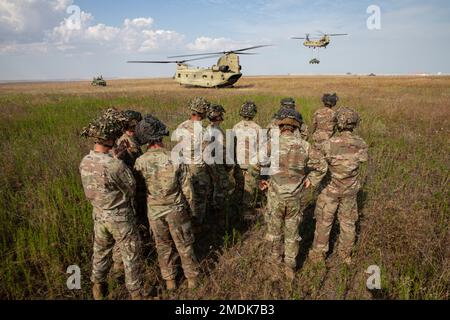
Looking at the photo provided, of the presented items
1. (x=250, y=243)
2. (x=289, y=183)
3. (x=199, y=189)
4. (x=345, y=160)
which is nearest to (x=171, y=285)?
(x=250, y=243)

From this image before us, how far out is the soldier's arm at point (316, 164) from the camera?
11.6ft

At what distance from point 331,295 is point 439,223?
2452 mm

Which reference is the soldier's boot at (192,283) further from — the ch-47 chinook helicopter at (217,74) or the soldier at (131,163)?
the ch-47 chinook helicopter at (217,74)

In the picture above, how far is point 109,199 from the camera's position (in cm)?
281

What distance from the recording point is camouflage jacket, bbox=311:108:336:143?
633 centimetres

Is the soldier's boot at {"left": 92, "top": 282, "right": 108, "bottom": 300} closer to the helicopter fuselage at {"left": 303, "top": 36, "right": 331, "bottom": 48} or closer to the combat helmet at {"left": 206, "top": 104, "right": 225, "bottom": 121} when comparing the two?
the combat helmet at {"left": 206, "top": 104, "right": 225, "bottom": 121}

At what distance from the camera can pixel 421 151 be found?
25.6 feet

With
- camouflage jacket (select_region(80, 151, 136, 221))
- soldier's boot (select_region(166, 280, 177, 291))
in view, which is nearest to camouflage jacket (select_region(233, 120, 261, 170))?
soldier's boot (select_region(166, 280, 177, 291))

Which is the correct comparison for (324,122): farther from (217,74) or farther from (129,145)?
(217,74)

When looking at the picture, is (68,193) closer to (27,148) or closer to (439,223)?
(27,148)

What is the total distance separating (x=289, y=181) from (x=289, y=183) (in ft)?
0.08

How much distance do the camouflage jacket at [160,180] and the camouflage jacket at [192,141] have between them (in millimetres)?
1334

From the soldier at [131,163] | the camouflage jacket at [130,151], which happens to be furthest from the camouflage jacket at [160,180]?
the camouflage jacket at [130,151]
